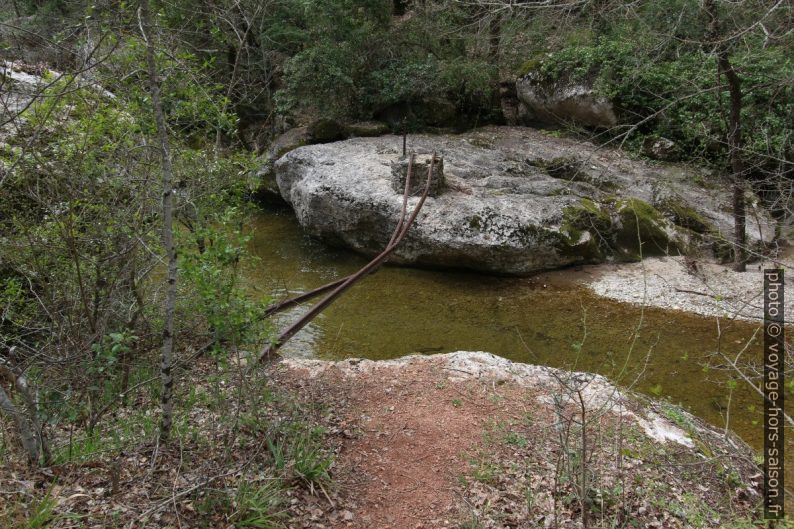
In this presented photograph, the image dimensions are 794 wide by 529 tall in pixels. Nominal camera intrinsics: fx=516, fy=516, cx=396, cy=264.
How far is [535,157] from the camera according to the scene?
11477mm

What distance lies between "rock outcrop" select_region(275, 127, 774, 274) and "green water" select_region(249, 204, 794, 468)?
53cm

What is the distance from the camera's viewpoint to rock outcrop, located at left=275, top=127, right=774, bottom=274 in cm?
862

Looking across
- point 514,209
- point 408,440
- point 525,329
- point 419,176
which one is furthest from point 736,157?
point 408,440

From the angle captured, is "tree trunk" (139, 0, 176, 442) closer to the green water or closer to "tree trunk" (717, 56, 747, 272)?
the green water

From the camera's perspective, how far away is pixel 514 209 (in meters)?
8.80

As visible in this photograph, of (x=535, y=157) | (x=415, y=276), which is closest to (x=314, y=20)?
(x=535, y=157)

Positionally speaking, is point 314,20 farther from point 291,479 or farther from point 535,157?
point 291,479

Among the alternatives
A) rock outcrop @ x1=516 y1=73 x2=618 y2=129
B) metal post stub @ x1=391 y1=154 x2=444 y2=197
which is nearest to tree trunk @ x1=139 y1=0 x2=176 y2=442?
metal post stub @ x1=391 y1=154 x2=444 y2=197

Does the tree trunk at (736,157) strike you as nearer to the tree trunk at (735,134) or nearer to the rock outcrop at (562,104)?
the tree trunk at (735,134)

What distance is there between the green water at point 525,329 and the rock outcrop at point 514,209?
528 mm

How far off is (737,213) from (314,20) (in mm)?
9811

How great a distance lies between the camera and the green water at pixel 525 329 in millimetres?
5922

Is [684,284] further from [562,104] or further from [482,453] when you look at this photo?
[562,104]

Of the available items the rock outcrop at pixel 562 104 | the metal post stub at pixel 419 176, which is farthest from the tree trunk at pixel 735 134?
the metal post stub at pixel 419 176
